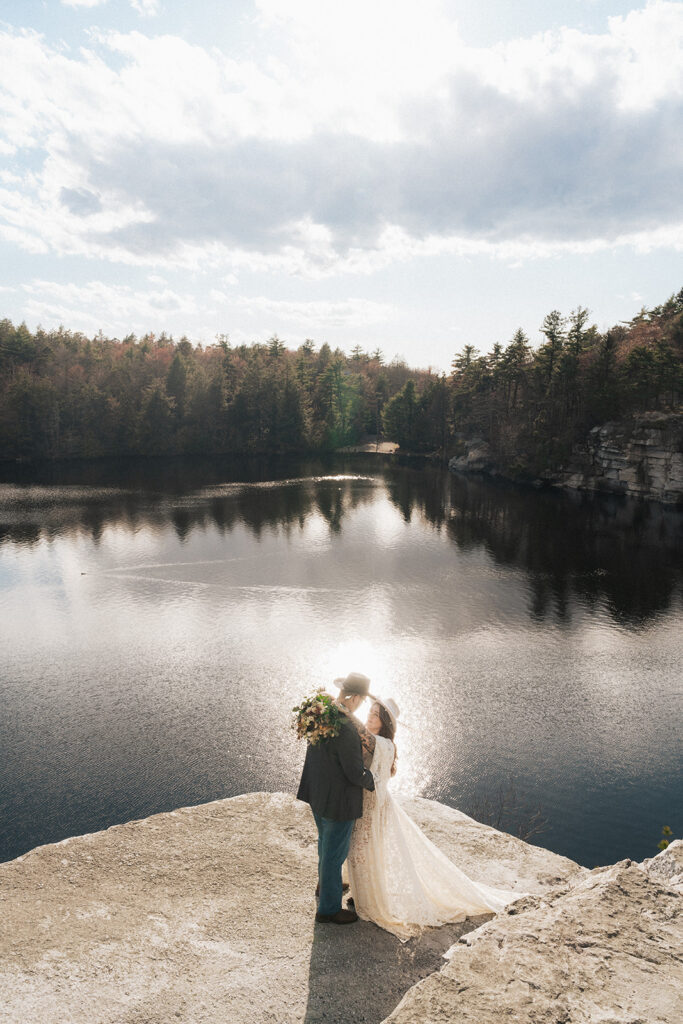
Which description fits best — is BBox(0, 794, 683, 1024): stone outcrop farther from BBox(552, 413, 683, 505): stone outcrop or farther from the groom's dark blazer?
BBox(552, 413, 683, 505): stone outcrop

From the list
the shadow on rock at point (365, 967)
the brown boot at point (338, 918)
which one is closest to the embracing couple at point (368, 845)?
the brown boot at point (338, 918)

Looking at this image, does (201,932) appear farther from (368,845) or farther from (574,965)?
(574,965)

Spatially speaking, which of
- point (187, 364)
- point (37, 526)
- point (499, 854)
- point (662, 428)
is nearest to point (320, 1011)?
point (499, 854)

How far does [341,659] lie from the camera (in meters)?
22.9

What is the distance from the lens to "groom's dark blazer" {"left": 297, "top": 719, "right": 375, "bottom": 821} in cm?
582

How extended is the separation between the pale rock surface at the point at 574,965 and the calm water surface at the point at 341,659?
30.3ft

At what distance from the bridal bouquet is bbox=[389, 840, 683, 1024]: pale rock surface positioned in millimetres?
2061

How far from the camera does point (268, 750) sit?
16406mm

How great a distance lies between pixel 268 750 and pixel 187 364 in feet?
354

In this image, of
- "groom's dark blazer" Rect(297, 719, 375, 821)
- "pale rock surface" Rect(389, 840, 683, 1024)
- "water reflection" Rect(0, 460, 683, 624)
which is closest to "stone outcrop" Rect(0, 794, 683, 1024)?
"pale rock surface" Rect(389, 840, 683, 1024)

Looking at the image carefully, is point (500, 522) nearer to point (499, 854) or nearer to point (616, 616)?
point (616, 616)

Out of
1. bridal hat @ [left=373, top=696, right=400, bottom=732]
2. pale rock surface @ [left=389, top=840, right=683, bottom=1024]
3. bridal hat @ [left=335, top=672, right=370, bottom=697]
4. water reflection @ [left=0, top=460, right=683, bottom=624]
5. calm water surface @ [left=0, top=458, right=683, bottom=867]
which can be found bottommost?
calm water surface @ [left=0, top=458, right=683, bottom=867]

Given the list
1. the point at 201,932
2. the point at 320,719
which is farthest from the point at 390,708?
the point at 201,932

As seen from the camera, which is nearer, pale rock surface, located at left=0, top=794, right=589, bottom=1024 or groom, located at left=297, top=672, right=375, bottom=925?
pale rock surface, located at left=0, top=794, right=589, bottom=1024
